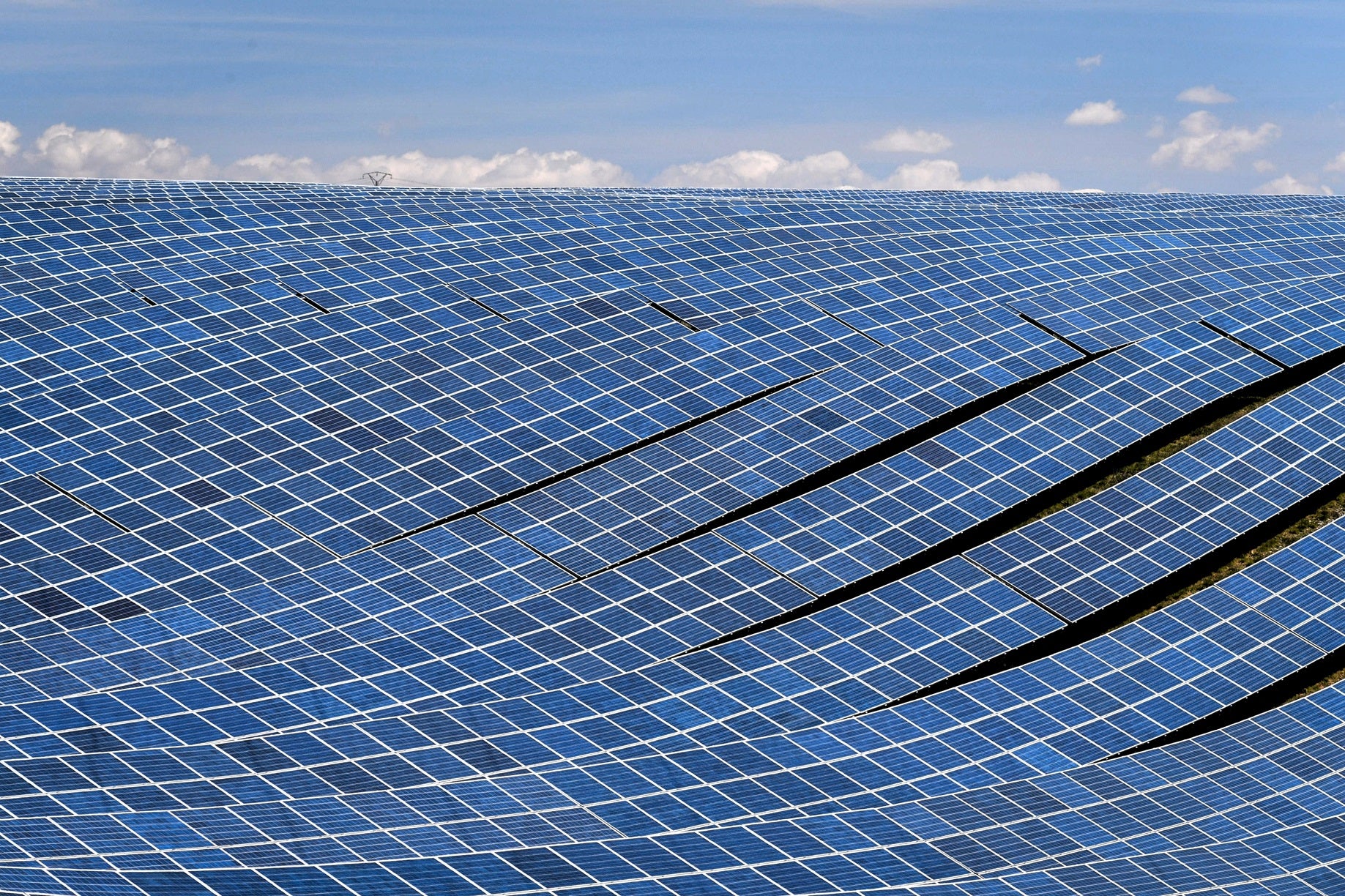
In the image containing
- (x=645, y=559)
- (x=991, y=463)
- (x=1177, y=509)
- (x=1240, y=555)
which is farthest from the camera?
(x=991, y=463)

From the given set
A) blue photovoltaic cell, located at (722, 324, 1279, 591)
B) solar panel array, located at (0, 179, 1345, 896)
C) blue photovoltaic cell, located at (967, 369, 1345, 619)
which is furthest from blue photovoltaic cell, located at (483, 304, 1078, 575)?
blue photovoltaic cell, located at (967, 369, 1345, 619)

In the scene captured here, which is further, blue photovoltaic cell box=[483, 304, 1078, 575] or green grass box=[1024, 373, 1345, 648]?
green grass box=[1024, 373, 1345, 648]

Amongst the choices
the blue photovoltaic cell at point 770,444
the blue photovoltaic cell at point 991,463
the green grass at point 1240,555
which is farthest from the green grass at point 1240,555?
the blue photovoltaic cell at point 770,444

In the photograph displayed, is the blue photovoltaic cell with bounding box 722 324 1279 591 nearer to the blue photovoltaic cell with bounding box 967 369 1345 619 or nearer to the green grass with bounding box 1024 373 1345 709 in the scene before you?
the green grass with bounding box 1024 373 1345 709

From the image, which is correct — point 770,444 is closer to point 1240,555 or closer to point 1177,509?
point 1177,509

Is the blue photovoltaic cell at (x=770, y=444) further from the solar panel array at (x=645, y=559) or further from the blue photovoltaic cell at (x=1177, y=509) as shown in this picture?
the blue photovoltaic cell at (x=1177, y=509)

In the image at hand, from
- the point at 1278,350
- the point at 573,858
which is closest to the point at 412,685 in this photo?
the point at 573,858

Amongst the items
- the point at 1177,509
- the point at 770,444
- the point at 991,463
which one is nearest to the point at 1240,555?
the point at 1177,509

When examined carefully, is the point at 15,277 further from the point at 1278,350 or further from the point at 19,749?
the point at 1278,350
